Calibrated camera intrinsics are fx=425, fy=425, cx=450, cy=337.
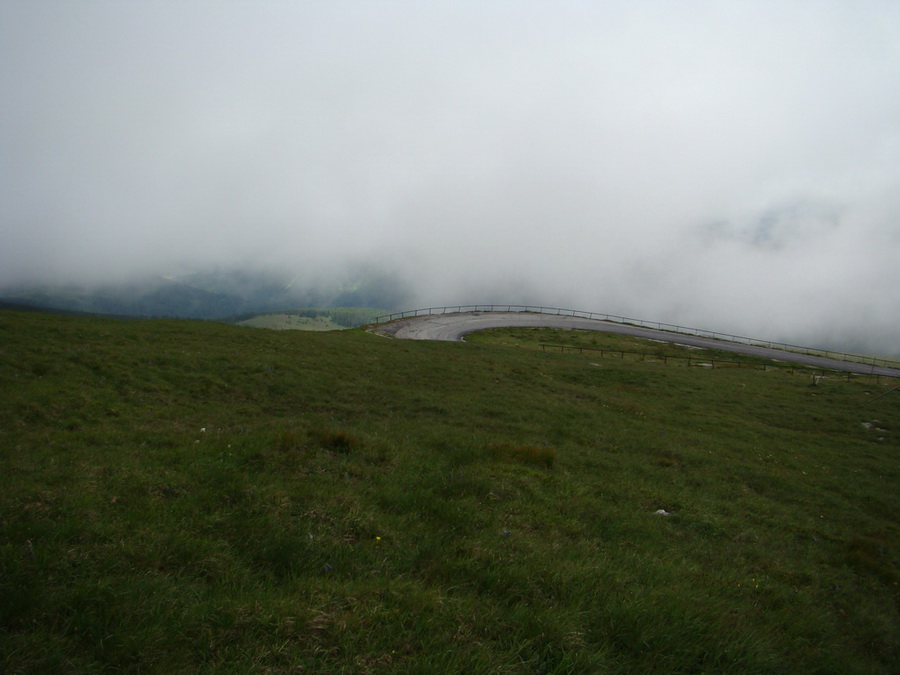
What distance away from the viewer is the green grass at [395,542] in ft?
14.1

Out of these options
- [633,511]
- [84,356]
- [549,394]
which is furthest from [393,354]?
[633,511]

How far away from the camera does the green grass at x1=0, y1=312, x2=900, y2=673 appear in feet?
14.1

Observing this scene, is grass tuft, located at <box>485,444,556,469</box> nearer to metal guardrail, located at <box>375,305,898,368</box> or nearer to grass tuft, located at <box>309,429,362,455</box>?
grass tuft, located at <box>309,429,362,455</box>

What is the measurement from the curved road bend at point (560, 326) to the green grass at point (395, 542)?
48.3m

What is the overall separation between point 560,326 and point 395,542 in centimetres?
9093

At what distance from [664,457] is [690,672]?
516 inches

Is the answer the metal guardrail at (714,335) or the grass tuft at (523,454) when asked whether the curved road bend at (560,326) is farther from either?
the grass tuft at (523,454)

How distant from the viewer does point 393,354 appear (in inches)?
1342

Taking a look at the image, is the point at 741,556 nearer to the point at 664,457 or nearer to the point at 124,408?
the point at 664,457

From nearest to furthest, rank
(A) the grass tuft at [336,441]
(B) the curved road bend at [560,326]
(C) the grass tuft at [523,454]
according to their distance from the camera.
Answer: (A) the grass tuft at [336,441], (C) the grass tuft at [523,454], (B) the curved road bend at [560,326]

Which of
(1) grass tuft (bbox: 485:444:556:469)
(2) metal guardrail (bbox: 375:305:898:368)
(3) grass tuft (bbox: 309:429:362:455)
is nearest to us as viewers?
(3) grass tuft (bbox: 309:429:362:455)

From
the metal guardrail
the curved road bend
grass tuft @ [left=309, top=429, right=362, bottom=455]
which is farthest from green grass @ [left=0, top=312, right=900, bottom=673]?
the metal guardrail

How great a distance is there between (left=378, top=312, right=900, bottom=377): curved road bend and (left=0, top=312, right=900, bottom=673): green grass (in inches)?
1901

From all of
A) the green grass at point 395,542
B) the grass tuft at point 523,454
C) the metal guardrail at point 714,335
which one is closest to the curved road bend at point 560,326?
the metal guardrail at point 714,335
